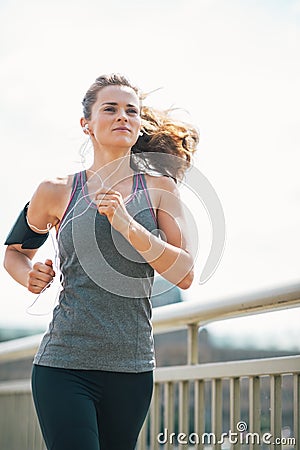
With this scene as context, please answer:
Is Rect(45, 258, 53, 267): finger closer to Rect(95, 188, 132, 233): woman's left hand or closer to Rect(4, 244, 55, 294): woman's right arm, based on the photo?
Rect(4, 244, 55, 294): woman's right arm

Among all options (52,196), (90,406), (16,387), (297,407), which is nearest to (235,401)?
(297,407)

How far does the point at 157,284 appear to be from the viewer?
7.47ft

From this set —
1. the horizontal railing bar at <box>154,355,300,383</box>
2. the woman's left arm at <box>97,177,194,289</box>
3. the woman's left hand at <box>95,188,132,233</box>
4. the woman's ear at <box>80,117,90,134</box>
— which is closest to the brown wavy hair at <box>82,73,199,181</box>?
the woman's ear at <box>80,117,90,134</box>

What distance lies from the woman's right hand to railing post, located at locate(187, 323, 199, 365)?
824mm

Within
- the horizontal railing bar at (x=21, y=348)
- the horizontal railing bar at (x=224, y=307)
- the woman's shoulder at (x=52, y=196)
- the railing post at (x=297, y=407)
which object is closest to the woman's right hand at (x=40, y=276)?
the woman's shoulder at (x=52, y=196)

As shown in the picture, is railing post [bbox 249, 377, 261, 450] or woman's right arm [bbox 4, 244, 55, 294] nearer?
woman's right arm [bbox 4, 244, 55, 294]

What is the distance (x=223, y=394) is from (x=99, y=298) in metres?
0.89

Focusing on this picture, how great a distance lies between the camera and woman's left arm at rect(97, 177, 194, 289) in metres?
2.05

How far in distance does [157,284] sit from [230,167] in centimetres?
261

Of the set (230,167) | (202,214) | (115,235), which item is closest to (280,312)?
(202,214)

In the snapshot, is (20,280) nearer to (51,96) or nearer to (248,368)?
(248,368)

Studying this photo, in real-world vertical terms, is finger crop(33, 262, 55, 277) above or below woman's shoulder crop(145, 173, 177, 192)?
below

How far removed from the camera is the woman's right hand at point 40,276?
7.13 ft

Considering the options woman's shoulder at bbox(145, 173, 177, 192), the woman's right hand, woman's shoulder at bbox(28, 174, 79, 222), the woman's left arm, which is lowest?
the woman's right hand
